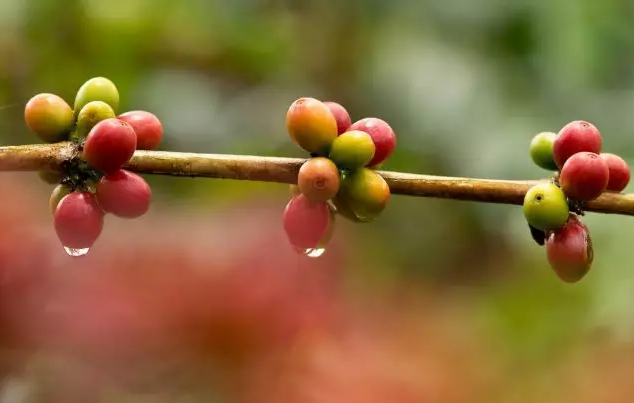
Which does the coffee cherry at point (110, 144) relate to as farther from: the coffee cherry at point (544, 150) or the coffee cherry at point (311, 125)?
the coffee cherry at point (544, 150)

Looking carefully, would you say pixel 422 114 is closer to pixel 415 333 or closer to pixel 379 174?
pixel 415 333

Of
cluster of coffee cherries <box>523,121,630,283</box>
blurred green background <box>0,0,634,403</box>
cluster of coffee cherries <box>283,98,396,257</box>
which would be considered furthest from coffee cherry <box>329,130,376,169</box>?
blurred green background <box>0,0,634,403</box>

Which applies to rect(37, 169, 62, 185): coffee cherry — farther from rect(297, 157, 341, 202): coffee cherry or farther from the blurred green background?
the blurred green background

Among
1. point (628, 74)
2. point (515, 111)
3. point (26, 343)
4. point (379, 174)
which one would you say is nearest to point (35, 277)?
point (26, 343)

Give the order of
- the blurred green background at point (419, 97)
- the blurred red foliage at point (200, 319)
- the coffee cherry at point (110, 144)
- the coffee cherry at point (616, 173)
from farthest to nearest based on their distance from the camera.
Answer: the blurred green background at point (419, 97), the blurred red foliage at point (200, 319), the coffee cherry at point (616, 173), the coffee cherry at point (110, 144)

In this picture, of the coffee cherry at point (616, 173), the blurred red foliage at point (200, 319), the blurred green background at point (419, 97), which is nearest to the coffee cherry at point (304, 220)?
the coffee cherry at point (616, 173)

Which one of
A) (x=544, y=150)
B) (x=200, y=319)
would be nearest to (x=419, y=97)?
(x=200, y=319)

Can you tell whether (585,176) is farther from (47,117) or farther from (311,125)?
(47,117)
